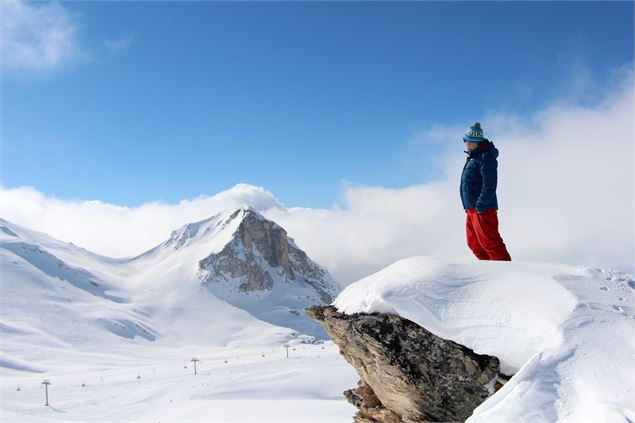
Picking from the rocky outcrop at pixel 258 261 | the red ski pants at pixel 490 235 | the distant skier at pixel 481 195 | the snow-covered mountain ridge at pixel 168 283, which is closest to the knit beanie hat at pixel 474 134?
the distant skier at pixel 481 195

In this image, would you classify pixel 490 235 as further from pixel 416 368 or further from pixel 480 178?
pixel 416 368

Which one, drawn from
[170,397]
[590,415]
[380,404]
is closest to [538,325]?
[590,415]

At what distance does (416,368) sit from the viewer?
22.4ft

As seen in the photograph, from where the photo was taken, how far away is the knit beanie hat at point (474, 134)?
921 centimetres

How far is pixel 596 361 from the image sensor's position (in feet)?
17.8

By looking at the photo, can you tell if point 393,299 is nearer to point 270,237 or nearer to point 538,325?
point 538,325

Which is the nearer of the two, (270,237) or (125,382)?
(125,382)

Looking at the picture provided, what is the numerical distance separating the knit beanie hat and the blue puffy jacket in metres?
0.15

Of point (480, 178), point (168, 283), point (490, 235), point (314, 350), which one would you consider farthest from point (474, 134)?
point (168, 283)

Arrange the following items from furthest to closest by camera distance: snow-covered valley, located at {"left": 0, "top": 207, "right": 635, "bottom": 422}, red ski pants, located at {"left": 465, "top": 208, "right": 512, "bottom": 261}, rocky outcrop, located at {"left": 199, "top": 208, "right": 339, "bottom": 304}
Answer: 1. rocky outcrop, located at {"left": 199, "top": 208, "right": 339, "bottom": 304}
2. red ski pants, located at {"left": 465, "top": 208, "right": 512, "bottom": 261}
3. snow-covered valley, located at {"left": 0, "top": 207, "right": 635, "bottom": 422}

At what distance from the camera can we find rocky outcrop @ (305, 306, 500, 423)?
6434mm

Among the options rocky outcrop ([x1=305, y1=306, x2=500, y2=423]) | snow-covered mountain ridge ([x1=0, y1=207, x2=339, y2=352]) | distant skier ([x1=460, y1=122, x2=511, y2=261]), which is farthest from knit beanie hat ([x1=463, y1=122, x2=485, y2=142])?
snow-covered mountain ridge ([x1=0, y1=207, x2=339, y2=352])

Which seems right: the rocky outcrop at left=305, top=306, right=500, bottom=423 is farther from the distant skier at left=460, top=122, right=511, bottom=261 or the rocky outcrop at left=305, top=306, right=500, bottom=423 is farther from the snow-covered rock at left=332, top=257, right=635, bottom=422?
the distant skier at left=460, top=122, right=511, bottom=261

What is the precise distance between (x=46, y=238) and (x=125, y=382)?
475 feet
